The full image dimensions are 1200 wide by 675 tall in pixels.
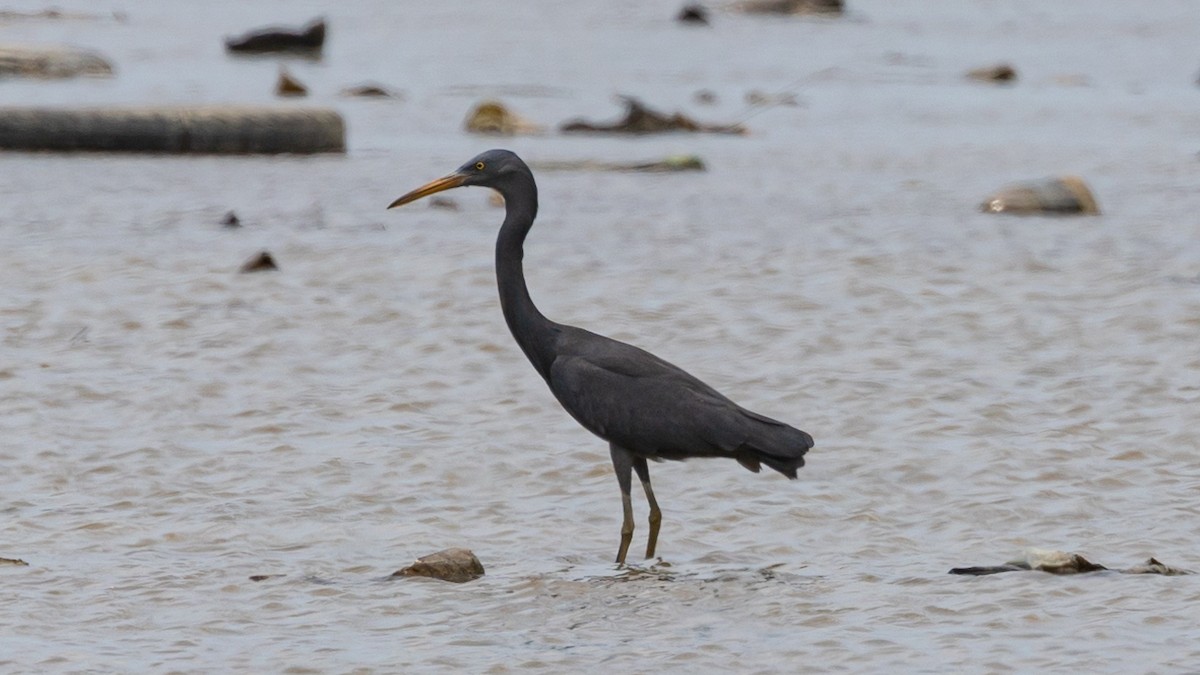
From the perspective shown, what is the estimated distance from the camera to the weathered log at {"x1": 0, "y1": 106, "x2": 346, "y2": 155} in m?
18.9

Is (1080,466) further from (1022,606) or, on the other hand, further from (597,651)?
(597,651)

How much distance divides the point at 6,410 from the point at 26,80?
18.0m

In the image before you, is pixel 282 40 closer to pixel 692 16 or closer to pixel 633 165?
pixel 692 16

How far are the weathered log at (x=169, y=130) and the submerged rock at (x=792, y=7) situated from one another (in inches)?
1039

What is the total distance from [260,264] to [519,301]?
5577mm

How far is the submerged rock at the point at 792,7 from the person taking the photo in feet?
148

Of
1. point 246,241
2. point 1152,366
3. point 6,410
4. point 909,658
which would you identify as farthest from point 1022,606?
point 246,241

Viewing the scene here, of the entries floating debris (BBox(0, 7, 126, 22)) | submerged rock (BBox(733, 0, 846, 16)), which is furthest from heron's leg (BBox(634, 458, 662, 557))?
submerged rock (BBox(733, 0, 846, 16))

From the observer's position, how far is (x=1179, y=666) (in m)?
5.97

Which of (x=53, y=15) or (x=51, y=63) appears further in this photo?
(x=53, y=15)

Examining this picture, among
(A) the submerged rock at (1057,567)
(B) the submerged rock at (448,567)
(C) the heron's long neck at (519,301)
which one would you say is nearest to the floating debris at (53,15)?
(C) the heron's long neck at (519,301)

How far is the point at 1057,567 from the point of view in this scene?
689 cm

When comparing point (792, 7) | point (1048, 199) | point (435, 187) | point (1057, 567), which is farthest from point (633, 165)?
point (792, 7)

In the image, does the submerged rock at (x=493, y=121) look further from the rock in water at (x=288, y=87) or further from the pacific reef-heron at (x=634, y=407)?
the pacific reef-heron at (x=634, y=407)
